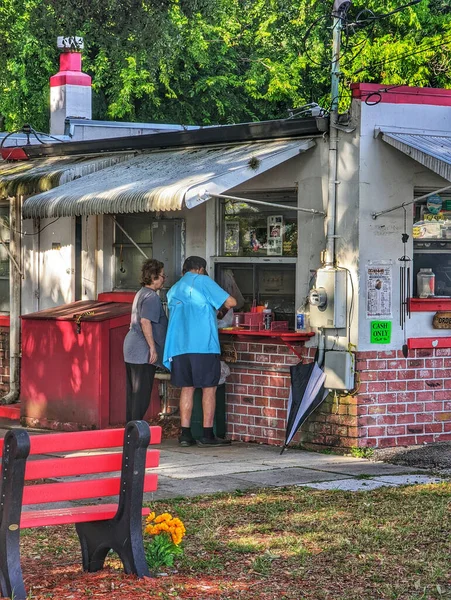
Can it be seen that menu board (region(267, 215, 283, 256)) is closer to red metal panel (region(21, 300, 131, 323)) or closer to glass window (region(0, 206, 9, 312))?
red metal panel (region(21, 300, 131, 323))

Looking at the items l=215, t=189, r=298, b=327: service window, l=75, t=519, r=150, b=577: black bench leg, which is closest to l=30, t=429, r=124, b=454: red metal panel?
l=75, t=519, r=150, b=577: black bench leg

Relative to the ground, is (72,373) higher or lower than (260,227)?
lower

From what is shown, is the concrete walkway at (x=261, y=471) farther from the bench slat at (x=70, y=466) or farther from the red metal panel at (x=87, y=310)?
the bench slat at (x=70, y=466)

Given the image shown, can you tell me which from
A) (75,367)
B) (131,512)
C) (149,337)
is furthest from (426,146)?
(131,512)

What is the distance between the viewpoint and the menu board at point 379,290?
11102 millimetres

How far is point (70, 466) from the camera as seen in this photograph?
20.2ft

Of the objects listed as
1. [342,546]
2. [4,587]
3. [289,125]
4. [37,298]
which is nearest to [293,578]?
[342,546]

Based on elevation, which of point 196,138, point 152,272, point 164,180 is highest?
point 196,138

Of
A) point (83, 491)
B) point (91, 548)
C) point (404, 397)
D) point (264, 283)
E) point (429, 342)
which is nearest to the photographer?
point (83, 491)

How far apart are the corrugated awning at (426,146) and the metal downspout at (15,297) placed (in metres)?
5.20

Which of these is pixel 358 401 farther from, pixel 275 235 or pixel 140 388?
pixel 140 388

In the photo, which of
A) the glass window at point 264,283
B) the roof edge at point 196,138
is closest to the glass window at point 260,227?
the glass window at point 264,283

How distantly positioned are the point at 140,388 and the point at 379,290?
7.95 feet

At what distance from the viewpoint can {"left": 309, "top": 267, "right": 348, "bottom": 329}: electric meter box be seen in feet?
36.0
